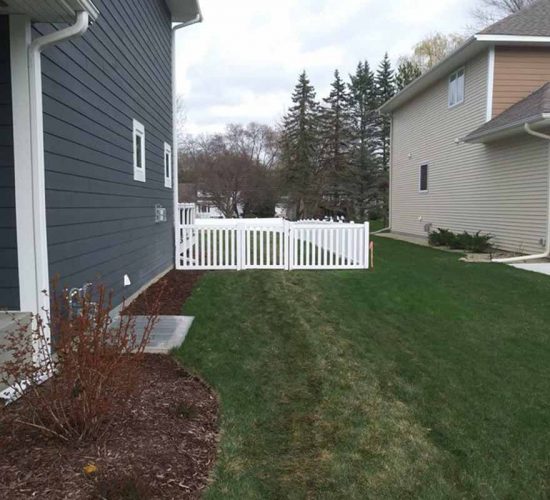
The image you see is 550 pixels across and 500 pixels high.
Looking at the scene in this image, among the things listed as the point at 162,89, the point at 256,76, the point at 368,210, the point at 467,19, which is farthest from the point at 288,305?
the point at 256,76

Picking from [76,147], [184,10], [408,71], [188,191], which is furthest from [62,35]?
[188,191]

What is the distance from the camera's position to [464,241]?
41.1 feet

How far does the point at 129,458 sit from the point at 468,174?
1324cm

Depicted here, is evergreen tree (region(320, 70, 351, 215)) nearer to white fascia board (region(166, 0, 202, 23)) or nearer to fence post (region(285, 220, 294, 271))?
white fascia board (region(166, 0, 202, 23))

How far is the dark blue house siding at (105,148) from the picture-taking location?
12.9 ft

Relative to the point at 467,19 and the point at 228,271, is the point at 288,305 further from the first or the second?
the point at 467,19

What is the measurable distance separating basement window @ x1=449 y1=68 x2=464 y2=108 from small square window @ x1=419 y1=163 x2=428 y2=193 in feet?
10.3

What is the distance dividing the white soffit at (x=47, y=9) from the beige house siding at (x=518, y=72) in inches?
449

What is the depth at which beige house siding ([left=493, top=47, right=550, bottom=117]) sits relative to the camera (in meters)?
12.2

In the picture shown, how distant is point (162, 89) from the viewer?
9.06 meters

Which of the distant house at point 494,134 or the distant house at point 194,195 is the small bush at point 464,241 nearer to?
the distant house at point 494,134

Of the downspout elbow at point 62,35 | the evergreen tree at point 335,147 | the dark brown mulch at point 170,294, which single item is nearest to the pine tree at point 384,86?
the evergreen tree at point 335,147

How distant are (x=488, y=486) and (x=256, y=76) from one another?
42.7 metres

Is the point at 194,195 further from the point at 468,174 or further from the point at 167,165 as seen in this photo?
the point at 167,165
